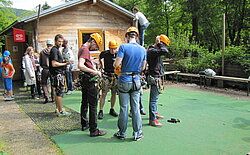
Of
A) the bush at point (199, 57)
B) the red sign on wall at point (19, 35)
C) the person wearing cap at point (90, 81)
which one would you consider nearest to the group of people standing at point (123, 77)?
the person wearing cap at point (90, 81)

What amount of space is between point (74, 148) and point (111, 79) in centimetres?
202

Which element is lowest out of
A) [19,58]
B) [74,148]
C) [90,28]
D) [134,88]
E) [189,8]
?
[74,148]

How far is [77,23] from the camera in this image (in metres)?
9.57

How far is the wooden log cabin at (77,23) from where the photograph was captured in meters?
8.75

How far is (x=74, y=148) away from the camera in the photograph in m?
3.61

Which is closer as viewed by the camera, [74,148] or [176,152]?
[176,152]

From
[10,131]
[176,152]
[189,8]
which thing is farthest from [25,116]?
[189,8]

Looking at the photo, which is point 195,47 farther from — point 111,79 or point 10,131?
point 10,131

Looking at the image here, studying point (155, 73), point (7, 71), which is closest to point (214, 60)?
point (155, 73)

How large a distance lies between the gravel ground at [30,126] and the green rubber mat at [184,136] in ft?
0.98

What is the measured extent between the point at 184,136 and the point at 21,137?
121 inches

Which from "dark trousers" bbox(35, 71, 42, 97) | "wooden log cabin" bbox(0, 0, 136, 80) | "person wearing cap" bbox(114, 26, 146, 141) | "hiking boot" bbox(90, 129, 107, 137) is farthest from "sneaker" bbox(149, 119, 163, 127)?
"wooden log cabin" bbox(0, 0, 136, 80)

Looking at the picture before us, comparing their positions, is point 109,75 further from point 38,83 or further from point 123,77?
point 38,83

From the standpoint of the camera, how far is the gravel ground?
3.69 metres
